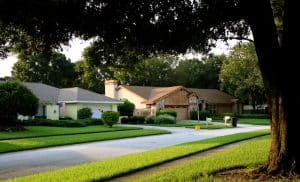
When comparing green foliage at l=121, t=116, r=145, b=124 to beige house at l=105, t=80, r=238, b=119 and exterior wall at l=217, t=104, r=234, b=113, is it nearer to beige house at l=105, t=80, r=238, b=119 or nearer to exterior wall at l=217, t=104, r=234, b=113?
beige house at l=105, t=80, r=238, b=119

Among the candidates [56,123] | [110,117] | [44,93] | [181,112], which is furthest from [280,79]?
[181,112]

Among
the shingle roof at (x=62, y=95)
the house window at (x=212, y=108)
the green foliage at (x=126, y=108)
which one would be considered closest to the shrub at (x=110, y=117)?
the shingle roof at (x=62, y=95)

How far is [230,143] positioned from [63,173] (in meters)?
11.5

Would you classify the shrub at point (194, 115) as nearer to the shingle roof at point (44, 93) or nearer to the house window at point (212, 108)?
the house window at point (212, 108)

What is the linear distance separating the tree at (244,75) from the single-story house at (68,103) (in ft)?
63.9

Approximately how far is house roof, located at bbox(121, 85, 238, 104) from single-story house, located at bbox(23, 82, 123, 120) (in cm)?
930

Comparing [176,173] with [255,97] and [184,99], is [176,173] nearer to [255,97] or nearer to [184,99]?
[184,99]

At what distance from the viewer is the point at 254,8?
10.4m

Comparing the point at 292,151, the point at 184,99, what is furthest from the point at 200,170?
the point at 184,99

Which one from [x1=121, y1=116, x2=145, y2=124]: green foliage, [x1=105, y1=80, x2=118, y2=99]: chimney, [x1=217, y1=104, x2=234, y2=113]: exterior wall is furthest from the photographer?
[x1=217, y1=104, x2=234, y2=113]: exterior wall

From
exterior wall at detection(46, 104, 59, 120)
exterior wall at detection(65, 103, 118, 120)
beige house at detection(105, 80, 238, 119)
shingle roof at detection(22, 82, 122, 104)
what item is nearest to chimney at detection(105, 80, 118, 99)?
beige house at detection(105, 80, 238, 119)

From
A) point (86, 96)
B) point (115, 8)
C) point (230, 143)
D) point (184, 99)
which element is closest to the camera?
point (115, 8)

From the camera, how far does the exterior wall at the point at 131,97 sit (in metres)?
56.5

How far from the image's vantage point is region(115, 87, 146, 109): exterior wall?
56.5 metres
